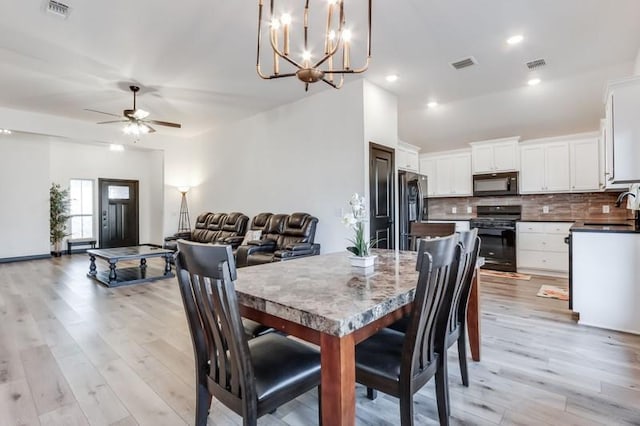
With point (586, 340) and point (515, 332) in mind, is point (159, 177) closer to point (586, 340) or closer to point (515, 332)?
point (515, 332)

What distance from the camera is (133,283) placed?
4.86 meters

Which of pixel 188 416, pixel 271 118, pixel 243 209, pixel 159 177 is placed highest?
pixel 271 118

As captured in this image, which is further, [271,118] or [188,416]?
[271,118]

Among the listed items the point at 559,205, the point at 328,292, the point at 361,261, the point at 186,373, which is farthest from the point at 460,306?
the point at 559,205

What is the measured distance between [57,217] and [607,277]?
1028cm

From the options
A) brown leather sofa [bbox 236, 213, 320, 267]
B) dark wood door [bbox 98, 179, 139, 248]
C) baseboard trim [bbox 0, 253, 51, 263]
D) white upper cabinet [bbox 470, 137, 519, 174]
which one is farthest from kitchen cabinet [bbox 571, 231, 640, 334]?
baseboard trim [bbox 0, 253, 51, 263]

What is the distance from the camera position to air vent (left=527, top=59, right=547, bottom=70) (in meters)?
3.98

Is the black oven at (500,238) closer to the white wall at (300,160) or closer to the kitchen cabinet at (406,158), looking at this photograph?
the kitchen cabinet at (406,158)

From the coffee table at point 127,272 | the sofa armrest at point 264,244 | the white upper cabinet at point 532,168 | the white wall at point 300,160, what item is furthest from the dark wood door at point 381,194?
the coffee table at point 127,272

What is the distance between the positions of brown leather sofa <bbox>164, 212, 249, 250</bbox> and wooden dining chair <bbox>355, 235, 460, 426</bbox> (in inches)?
181

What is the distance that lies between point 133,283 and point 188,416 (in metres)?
3.70

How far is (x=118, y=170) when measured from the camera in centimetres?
897

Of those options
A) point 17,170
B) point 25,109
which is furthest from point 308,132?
point 17,170

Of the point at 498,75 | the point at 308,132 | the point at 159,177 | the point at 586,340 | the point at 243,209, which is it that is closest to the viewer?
the point at 586,340
